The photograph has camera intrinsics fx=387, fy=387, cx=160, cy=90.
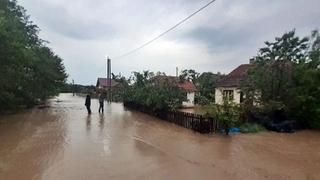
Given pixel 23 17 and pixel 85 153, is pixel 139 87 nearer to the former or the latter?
pixel 23 17

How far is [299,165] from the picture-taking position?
11.5m

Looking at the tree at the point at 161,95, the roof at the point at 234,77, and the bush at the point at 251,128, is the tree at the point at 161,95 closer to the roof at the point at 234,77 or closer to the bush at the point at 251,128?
the bush at the point at 251,128

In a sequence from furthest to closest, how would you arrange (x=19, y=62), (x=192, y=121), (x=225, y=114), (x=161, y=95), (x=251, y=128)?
(x=161, y=95)
(x=19, y=62)
(x=251, y=128)
(x=192, y=121)
(x=225, y=114)

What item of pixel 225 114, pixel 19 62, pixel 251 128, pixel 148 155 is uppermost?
pixel 19 62

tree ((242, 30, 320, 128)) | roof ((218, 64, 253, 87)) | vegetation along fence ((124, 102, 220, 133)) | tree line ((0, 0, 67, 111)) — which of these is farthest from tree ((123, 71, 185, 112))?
roof ((218, 64, 253, 87))

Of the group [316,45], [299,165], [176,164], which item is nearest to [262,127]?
[316,45]

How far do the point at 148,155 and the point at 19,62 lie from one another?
43.0ft

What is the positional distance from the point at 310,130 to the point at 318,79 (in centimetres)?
292

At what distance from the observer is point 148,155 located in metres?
12.0

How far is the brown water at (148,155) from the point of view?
960cm

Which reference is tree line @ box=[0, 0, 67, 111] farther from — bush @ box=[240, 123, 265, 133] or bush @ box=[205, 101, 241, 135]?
bush @ box=[240, 123, 265, 133]

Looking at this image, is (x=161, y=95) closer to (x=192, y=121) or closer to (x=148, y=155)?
(x=192, y=121)

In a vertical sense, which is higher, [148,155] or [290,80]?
[290,80]

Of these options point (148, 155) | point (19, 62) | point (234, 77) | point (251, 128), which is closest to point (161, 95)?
point (251, 128)
